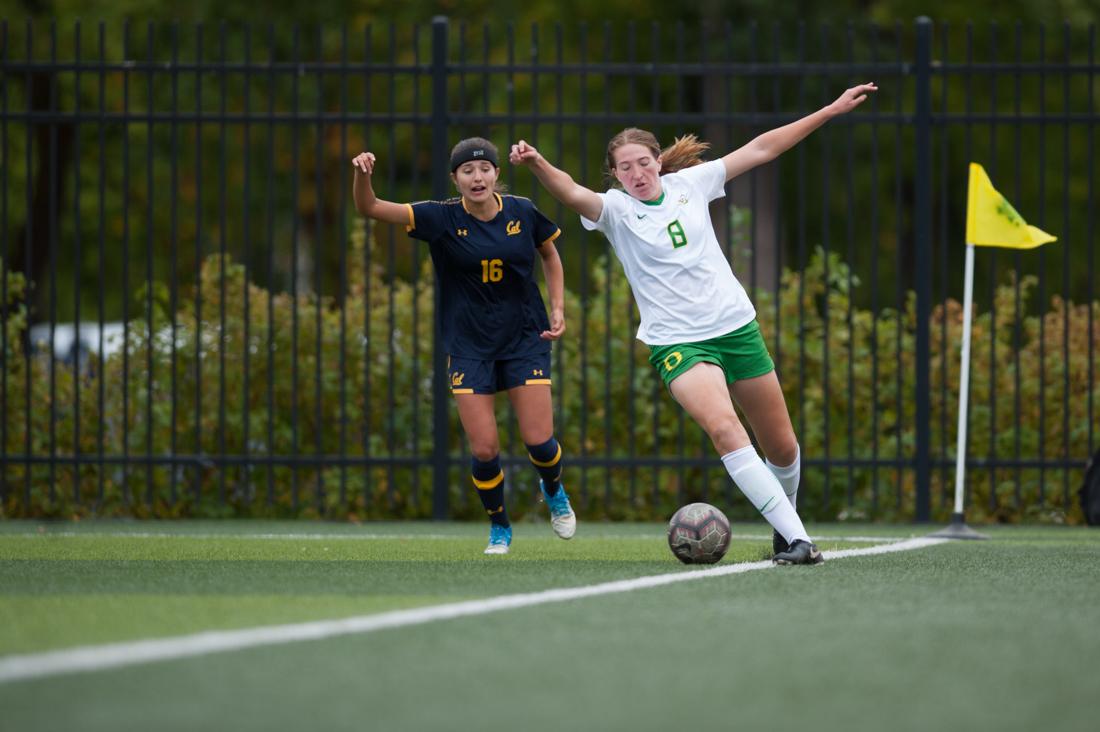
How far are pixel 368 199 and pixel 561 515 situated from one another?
1782 millimetres

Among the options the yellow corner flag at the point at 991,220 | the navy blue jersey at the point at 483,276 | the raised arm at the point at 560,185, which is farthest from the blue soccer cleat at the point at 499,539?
the yellow corner flag at the point at 991,220

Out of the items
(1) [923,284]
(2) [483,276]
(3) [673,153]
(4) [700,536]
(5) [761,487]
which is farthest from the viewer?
(1) [923,284]

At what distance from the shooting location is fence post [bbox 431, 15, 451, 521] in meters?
10.9

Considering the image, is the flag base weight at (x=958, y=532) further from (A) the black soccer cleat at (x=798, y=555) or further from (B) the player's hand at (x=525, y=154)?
(B) the player's hand at (x=525, y=154)

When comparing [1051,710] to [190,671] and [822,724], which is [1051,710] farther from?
[190,671]

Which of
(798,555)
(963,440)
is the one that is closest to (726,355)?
(798,555)

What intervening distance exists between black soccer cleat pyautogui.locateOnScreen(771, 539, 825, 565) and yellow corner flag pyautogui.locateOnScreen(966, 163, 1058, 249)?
3.49m

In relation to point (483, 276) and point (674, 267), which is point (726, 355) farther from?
point (483, 276)

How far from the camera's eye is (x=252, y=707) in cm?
359

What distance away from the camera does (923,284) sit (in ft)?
35.4

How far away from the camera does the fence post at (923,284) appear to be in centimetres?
1076

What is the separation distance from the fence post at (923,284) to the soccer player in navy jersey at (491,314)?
11.6 ft

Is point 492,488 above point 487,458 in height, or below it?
below

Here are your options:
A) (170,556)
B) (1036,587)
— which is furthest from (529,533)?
(1036,587)
